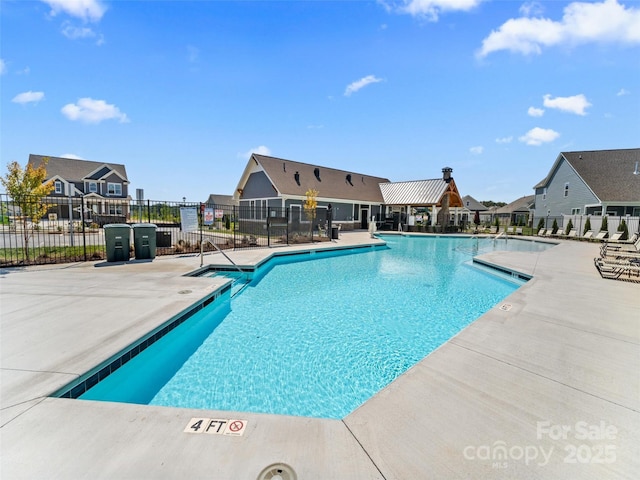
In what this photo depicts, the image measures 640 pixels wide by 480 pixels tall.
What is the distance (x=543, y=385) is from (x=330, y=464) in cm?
226

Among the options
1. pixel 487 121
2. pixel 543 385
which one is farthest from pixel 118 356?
pixel 487 121

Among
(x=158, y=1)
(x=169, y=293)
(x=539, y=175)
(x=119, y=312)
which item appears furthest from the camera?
(x=539, y=175)

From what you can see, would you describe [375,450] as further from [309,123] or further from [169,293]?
[309,123]

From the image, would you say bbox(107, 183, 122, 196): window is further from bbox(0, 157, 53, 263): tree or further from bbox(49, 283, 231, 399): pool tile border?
bbox(49, 283, 231, 399): pool tile border

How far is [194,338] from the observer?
4875 millimetres

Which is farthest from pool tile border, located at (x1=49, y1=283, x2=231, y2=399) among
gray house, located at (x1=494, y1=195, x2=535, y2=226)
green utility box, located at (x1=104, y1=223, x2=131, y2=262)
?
gray house, located at (x1=494, y1=195, x2=535, y2=226)

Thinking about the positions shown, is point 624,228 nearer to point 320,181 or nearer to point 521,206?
point 320,181

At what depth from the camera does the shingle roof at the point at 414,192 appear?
993 inches

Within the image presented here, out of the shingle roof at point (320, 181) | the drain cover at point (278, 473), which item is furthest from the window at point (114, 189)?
the drain cover at point (278, 473)

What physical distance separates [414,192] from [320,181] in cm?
949

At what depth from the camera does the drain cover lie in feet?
5.39

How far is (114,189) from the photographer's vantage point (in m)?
33.3

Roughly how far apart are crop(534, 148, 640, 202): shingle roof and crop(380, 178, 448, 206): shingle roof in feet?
36.0

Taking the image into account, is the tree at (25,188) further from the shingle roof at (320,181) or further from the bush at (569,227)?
the bush at (569,227)
